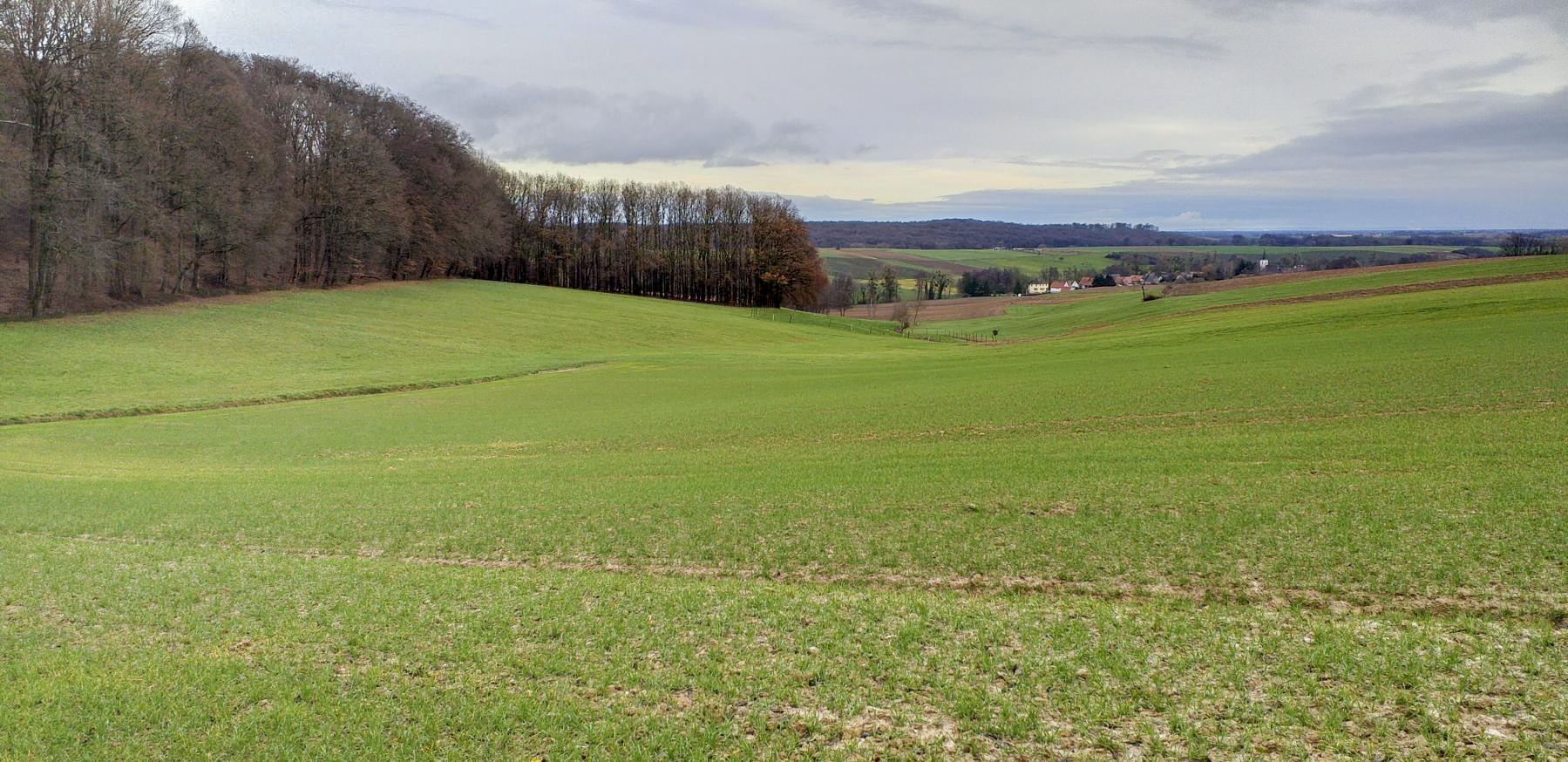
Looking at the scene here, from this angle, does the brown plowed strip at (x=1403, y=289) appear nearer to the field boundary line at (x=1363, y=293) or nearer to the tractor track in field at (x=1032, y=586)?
the field boundary line at (x=1363, y=293)

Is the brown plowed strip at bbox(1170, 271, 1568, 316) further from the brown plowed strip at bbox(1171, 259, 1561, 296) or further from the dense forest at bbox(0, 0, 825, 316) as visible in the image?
the dense forest at bbox(0, 0, 825, 316)

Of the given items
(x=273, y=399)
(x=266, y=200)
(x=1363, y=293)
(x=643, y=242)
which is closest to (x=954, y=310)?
(x=643, y=242)

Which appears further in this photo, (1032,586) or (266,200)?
(266,200)

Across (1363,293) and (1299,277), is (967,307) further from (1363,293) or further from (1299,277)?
(1363,293)

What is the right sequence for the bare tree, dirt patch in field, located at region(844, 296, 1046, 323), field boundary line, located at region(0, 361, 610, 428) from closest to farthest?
field boundary line, located at region(0, 361, 610, 428)
the bare tree
dirt patch in field, located at region(844, 296, 1046, 323)

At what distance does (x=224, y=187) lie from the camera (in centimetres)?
6003

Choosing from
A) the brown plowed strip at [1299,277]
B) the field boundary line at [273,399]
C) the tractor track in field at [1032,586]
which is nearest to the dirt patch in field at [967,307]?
the brown plowed strip at [1299,277]

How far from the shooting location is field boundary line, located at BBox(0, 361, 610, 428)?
31.1 metres

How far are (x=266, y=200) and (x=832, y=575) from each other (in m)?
70.7

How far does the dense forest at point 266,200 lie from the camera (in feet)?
158

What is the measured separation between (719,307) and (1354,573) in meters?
103

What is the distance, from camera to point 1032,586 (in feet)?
35.6

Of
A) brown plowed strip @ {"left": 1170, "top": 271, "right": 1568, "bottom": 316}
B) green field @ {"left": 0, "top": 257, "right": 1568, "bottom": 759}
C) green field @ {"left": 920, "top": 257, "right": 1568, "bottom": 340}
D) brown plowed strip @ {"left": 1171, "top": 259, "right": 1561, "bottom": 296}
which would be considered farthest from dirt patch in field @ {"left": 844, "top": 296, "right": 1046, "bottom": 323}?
green field @ {"left": 0, "top": 257, "right": 1568, "bottom": 759}

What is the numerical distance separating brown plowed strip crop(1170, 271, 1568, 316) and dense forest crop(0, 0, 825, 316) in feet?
206
